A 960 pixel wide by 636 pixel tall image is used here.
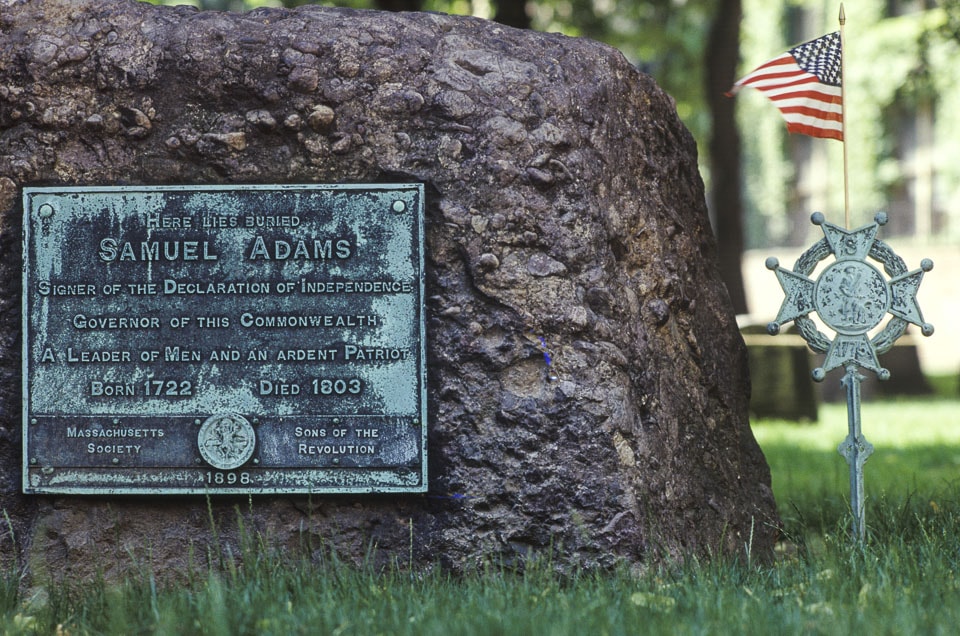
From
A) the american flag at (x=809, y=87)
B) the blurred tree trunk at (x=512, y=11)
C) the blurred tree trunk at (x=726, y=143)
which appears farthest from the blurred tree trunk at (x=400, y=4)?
the american flag at (x=809, y=87)

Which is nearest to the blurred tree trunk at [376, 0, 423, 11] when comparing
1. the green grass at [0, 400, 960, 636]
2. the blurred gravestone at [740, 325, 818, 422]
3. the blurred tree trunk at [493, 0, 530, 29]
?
the blurred tree trunk at [493, 0, 530, 29]

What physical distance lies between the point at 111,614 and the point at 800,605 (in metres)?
1.96

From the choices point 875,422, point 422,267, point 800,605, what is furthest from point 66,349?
point 875,422

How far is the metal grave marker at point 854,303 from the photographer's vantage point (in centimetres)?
396

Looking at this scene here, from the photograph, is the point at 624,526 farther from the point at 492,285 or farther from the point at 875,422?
the point at 875,422

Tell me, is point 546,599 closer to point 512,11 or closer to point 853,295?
point 853,295

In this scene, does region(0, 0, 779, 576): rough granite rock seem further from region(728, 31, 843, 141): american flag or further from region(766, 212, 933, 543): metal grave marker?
region(728, 31, 843, 141): american flag

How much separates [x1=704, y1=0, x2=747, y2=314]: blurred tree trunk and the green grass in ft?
25.1

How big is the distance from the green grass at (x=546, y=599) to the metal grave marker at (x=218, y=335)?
0.38 meters

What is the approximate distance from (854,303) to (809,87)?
94cm

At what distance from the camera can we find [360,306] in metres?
3.63

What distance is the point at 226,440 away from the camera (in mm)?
3600

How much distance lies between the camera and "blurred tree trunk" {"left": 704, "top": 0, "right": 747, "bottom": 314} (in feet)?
37.9

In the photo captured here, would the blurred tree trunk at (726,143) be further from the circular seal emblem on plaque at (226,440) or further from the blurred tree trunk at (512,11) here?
the circular seal emblem on plaque at (226,440)
